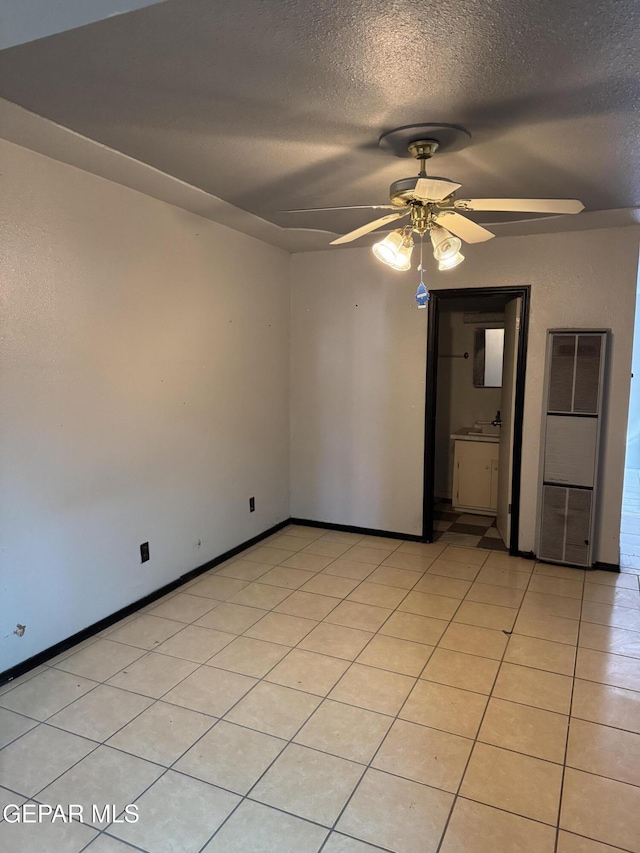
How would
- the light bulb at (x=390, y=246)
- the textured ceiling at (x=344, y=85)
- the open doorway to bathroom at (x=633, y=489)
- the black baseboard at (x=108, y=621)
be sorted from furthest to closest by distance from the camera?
the open doorway to bathroom at (x=633, y=489)
the black baseboard at (x=108, y=621)
the light bulb at (x=390, y=246)
the textured ceiling at (x=344, y=85)

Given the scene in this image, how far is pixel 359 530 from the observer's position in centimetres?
462

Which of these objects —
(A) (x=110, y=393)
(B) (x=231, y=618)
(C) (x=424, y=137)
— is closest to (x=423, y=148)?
(C) (x=424, y=137)

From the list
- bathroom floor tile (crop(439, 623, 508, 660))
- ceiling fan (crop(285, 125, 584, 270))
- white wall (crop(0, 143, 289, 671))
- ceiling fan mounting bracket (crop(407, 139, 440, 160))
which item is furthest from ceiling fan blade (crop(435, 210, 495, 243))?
bathroom floor tile (crop(439, 623, 508, 660))

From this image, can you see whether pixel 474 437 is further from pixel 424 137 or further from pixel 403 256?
pixel 424 137

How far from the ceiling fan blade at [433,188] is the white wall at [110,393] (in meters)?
1.69

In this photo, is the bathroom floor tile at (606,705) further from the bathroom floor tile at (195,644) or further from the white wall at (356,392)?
the white wall at (356,392)

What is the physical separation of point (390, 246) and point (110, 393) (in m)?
1.61

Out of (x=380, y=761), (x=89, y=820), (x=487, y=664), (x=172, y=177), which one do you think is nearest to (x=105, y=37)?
(x=172, y=177)

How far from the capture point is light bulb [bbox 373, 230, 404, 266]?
2.37m

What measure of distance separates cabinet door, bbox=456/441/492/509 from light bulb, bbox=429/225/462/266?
9.70ft

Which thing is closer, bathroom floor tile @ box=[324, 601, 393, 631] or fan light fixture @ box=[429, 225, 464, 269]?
fan light fixture @ box=[429, 225, 464, 269]

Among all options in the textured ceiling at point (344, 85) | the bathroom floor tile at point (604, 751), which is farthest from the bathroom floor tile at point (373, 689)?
the textured ceiling at point (344, 85)

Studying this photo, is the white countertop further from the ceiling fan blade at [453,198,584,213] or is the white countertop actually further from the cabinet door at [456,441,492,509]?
the ceiling fan blade at [453,198,584,213]

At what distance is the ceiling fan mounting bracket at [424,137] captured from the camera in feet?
7.06
